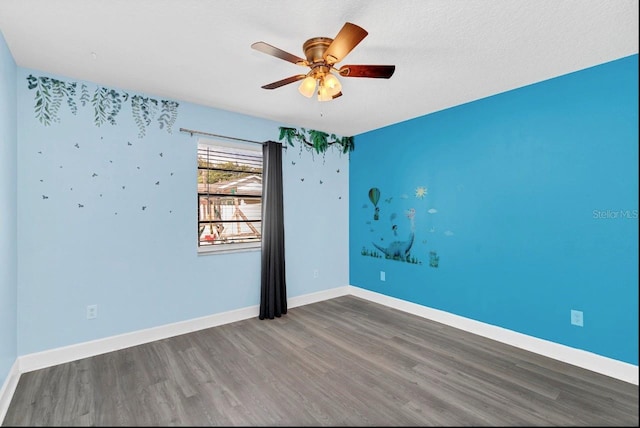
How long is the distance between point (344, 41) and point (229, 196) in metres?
2.35

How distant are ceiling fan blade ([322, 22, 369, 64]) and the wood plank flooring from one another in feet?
5.50

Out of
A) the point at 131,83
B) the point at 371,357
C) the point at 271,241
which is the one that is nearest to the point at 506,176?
the point at 371,357

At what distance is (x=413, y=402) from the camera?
1033mm

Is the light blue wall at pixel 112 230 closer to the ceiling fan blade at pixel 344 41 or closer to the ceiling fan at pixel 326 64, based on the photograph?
the ceiling fan at pixel 326 64

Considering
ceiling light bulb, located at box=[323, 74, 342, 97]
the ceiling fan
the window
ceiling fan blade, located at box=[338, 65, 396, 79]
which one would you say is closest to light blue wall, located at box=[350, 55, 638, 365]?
ceiling fan blade, located at box=[338, 65, 396, 79]

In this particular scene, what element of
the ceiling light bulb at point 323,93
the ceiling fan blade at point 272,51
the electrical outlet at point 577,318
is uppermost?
the ceiling fan blade at point 272,51

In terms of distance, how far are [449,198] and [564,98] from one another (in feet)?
4.36

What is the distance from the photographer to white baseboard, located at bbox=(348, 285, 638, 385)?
2.36 m

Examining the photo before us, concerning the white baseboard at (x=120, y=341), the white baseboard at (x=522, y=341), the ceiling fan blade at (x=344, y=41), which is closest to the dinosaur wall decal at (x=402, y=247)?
the white baseboard at (x=522, y=341)

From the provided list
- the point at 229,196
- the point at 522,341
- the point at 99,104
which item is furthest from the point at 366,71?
the point at 522,341

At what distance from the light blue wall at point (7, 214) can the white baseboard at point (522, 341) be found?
366 cm

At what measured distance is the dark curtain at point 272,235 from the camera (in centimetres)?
370

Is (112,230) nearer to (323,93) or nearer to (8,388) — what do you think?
(8,388)

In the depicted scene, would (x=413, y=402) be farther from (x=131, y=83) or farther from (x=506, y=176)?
(x=131, y=83)
